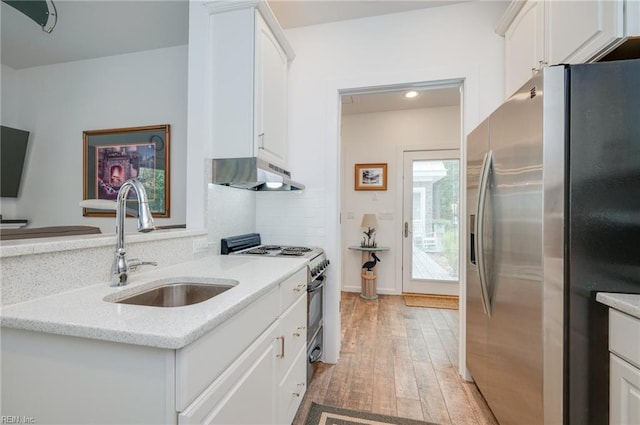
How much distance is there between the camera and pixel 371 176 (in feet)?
13.4

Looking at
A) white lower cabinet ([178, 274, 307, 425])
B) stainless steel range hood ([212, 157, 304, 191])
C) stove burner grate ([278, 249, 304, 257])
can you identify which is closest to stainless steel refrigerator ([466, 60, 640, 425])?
white lower cabinet ([178, 274, 307, 425])

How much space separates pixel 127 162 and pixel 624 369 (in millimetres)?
3628

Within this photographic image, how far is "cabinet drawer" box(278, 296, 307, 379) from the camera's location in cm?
130

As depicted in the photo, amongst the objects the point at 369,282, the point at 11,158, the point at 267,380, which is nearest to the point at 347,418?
the point at 267,380

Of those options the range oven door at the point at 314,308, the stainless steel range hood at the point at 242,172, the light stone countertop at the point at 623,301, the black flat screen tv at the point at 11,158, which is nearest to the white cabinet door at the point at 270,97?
the stainless steel range hood at the point at 242,172

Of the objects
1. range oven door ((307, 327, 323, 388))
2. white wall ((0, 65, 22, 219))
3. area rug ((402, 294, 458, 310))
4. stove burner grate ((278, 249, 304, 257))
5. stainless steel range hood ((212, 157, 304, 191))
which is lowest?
area rug ((402, 294, 458, 310))

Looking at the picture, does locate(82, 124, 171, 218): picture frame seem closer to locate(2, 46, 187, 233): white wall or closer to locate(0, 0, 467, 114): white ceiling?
locate(2, 46, 187, 233): white wall

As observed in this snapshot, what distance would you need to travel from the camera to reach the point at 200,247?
1700 mm

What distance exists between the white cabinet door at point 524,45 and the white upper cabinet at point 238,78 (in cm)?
161

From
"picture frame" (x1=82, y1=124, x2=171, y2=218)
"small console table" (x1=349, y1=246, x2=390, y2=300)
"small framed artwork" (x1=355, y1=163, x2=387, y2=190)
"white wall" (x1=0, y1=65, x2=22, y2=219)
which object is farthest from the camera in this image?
"small framed artwork" (x1=355, y1=163, x2=387, y2=190)

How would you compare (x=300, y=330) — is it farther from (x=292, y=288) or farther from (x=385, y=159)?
(x=385, y=159)

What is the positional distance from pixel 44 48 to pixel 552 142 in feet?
13.9

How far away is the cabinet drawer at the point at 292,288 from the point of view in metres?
1.32

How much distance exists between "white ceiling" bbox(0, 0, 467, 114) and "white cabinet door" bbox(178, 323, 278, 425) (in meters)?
2.32
